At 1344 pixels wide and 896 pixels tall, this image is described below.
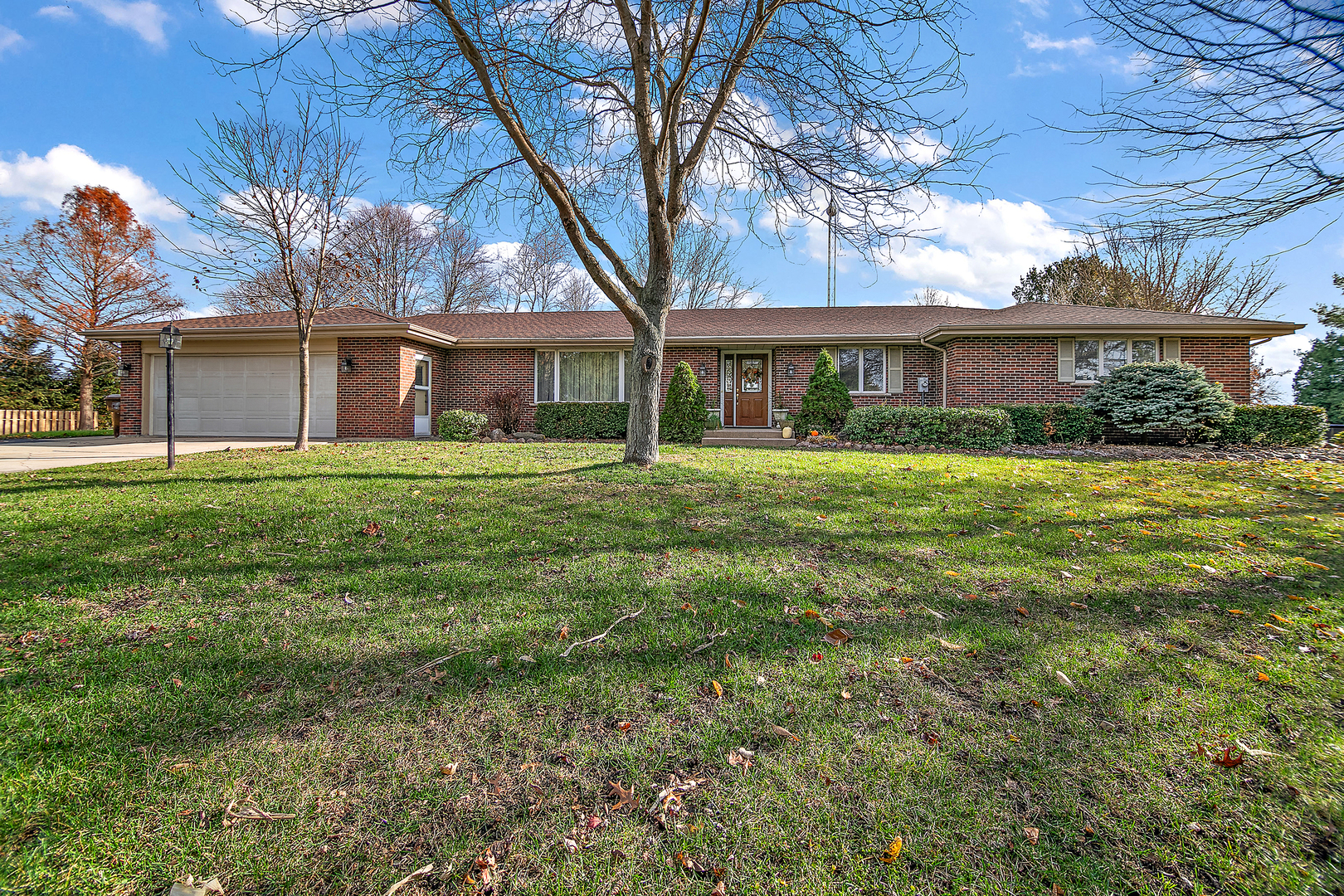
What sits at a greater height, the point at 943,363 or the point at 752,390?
the point at 943,363

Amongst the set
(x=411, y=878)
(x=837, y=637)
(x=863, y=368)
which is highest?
(x=863, y=368)

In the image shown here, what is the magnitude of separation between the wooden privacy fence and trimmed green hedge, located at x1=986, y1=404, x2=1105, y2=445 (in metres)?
29.3

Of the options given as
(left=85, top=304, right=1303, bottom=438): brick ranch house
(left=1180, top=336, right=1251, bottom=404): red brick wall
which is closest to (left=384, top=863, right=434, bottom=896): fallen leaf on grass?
(left=85, top=304, right=1303, bottom=438): brick ranch house

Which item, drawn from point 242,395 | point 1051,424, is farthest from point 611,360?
Result: point 1051,424

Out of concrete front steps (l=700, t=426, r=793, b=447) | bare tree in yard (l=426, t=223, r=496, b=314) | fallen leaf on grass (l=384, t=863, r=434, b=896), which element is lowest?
fallen leaf on grass (l=384, t=863, r=434, b=896)

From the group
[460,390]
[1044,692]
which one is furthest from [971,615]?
[460,390]

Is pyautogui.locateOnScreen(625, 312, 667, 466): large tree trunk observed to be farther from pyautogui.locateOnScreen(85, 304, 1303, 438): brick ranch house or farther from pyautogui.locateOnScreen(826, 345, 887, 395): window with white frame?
pyautogui.locateOnScreen(826, 345, 887, 395): window with white frame

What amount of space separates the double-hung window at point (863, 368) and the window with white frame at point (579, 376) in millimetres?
6339

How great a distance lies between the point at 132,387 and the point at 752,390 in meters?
17.5

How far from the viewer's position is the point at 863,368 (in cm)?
1585

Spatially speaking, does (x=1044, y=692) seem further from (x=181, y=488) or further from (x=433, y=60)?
(x=433, y=60)

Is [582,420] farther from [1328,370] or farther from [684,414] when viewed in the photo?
[1328,370]

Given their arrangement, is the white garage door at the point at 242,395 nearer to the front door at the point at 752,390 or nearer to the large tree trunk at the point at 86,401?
the large tree trunk at the point at 86,401

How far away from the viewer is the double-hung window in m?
15.8
